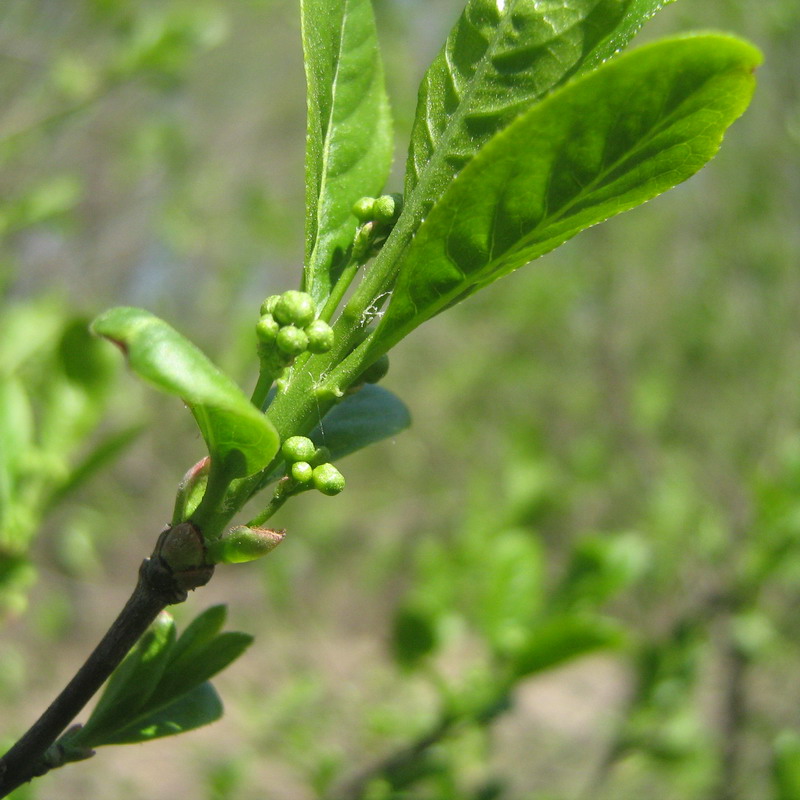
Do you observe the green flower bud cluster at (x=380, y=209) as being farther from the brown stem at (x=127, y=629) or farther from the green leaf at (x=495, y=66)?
the brown stem at (x=127, y=629)

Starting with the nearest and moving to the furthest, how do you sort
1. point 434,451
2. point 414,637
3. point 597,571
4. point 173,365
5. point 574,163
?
point 173,365 < point 574,163 < point 597,571 < point 414,637 < point 434,451

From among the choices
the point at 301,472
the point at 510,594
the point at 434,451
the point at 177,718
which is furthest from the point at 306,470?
the point at 434,451

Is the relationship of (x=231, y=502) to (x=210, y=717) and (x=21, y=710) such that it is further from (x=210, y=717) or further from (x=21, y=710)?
(x=21, y=710)

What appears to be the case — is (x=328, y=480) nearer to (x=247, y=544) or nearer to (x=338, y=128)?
(x=247, y=544)

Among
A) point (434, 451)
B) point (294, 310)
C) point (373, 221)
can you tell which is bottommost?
point (294, 310)

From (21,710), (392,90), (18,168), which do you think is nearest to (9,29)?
(18,168)

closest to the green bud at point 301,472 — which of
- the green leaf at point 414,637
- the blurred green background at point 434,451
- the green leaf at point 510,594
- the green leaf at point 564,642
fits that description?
the blurred green background at point 434,451
